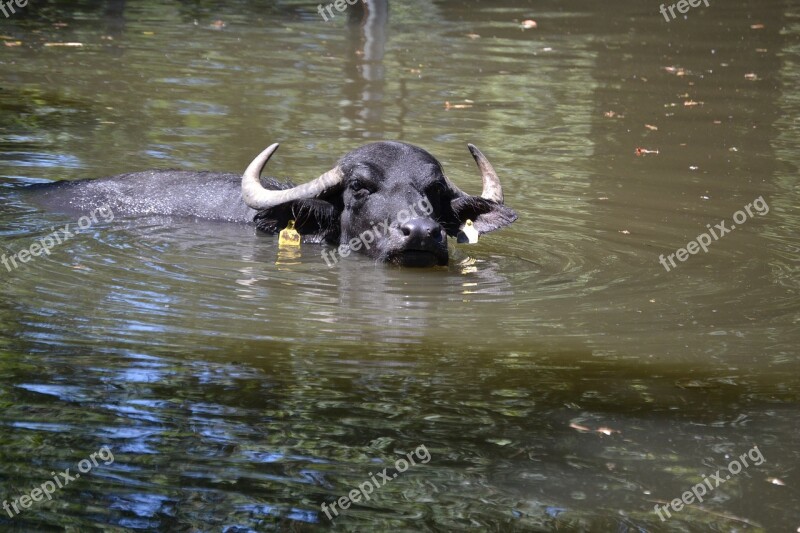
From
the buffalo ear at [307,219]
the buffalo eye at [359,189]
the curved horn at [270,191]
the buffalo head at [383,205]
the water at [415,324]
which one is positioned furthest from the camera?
the buffalo ear at [307,219]

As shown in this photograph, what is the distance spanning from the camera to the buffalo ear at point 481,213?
32.6 ft

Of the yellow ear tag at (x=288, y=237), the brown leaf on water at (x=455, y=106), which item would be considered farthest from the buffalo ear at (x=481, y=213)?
the brown leaf on water at (x=455, y=106)

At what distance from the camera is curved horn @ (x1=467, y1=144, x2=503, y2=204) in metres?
10.2

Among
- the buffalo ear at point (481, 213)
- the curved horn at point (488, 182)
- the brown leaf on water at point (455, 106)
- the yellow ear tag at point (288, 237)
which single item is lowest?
the yellow ear tag at point (288, 237)

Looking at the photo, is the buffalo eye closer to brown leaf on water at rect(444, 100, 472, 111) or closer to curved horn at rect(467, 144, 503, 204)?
curved horn at rect(467, 144, 503, 204)

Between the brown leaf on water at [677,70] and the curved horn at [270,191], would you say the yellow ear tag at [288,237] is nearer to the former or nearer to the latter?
the curved horn at [270,191]

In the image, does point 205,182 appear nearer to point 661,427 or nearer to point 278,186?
point 278,186

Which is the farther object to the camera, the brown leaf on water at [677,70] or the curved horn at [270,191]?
the brown leaf on water at [677,70]

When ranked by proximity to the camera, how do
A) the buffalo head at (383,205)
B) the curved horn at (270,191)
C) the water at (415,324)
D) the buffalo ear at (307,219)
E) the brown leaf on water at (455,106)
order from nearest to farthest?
the water at (415,324) → the buffalo head at (383,205) → the curved horn at (270,191) → the buffalo ear at (307,219) → the brown leaf on water at (455,106)

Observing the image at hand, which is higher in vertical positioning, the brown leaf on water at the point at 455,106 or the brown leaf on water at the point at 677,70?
the brown leaf on water at the point at 677,70

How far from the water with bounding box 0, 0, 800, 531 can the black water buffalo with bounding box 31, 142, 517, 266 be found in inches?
9.1

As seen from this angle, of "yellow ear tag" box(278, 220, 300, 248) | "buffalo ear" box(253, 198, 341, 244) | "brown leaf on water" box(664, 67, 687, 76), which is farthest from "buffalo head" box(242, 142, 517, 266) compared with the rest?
"brown leaf on water" box(664, 67, 687, 76)

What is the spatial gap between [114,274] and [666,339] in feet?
11.7

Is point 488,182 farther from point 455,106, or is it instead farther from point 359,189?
point 455,106
